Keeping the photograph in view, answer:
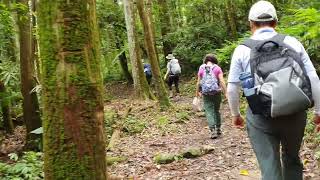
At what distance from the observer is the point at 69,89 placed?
3547mm

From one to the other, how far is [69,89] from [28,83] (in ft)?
27.7

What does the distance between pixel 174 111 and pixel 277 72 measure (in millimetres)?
10867

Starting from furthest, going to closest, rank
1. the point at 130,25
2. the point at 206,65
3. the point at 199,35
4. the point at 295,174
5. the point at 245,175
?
the point at 199,35 < the point at 130,25 < the point at 206,65 < the point at 245,175 < the point at 295,174

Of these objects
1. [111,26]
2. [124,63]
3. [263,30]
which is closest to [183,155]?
[263,30]

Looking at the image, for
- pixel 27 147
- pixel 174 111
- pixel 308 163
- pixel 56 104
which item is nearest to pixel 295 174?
pixel 56 104

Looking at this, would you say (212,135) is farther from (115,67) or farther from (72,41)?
(115,67)

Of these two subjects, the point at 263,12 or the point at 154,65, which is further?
the point at 154,65

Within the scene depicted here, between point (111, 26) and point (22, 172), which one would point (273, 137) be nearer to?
point (22, 172)

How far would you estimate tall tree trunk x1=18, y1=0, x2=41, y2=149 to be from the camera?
11.2m

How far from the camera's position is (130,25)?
17016 mm

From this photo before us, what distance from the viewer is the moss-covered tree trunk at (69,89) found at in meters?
3.53

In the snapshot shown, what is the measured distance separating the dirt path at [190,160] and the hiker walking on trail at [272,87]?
2.49 m

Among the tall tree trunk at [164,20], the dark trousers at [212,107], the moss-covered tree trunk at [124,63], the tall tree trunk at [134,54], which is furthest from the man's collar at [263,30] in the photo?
the moss-covered tree trunk at [124,63]

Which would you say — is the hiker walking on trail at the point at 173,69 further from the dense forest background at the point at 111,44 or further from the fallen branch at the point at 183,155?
the fallen branch at the point at 183,155
